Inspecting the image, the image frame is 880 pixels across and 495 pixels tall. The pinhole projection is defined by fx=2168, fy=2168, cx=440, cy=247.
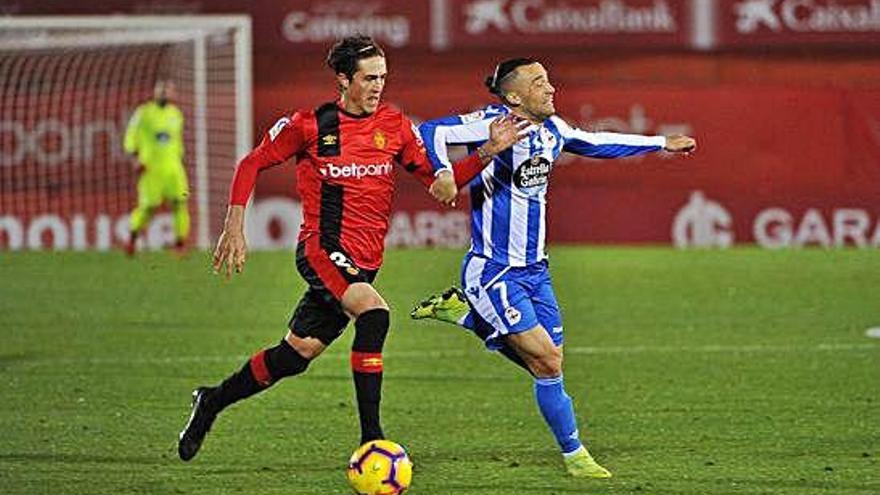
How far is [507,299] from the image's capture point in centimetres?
935

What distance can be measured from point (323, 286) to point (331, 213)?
33 cm

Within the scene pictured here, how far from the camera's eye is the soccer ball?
821cm

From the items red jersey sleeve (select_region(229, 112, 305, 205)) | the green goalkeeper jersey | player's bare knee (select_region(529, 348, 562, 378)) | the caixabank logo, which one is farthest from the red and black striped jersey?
the caixabank logo

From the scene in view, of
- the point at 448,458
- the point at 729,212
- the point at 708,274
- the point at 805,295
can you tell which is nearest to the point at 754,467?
the point at 448,458

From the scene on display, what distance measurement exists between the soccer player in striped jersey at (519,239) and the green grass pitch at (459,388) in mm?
426

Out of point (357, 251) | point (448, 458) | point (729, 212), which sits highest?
point (357, 251)

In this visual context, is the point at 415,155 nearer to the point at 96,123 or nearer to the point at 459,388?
the point at 459,388

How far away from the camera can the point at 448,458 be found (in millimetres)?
9711

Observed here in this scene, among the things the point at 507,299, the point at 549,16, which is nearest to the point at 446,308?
the point at 507,299

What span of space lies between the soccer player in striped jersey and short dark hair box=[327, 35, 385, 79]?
0.47 m

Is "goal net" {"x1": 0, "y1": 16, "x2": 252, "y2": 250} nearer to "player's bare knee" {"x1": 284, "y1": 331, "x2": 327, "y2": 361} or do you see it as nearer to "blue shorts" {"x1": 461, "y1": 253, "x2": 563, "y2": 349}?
"blue shorts" {"x1": 461, "y1": 253, "x2": 563, "y2": 349}

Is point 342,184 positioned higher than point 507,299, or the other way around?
point 342,184

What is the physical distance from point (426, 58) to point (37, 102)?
4714 millimetres

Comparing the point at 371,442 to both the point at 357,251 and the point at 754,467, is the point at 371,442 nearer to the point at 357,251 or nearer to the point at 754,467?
the point at 357,251
